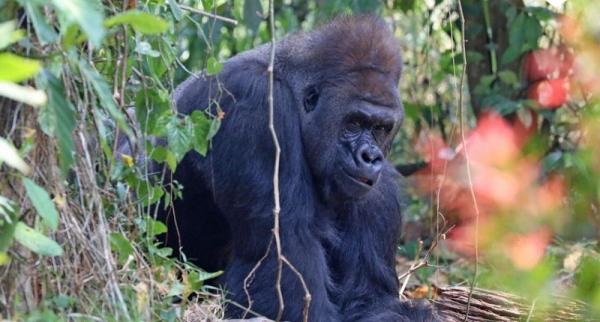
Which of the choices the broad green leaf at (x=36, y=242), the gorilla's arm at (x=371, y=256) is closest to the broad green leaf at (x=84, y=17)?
the broad green leaf at (x=36, y=242)

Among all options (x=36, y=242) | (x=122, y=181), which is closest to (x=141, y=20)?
(x=36, y=242)

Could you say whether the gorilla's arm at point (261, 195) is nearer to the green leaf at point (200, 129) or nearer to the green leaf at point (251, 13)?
the green leaf at point (200, 129)

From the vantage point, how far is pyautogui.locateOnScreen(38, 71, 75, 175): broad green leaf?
2.99 meters

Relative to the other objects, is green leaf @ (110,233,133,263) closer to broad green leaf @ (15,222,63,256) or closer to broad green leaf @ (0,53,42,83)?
broad green leaf @ (15,222,63,256)

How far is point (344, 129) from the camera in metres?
4.89

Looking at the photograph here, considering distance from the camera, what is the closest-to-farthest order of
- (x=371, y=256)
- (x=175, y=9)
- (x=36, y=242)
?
(x=36, y=242) → (x=175, y=9) → (x=371, y=256)

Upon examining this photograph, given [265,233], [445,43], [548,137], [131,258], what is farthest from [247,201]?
[445,43]

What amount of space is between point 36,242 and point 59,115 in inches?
14.3

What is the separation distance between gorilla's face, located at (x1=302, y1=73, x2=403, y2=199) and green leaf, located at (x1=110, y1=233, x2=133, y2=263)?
1.49 meters

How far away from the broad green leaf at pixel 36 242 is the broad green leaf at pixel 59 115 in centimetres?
22

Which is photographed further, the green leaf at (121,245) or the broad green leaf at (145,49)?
the broad green leaf at (145,49)

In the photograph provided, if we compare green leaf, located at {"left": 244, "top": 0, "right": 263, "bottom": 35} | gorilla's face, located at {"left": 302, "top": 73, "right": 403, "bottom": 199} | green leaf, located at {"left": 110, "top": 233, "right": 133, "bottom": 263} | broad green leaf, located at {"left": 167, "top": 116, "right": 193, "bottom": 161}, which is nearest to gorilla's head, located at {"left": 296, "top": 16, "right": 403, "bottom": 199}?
gorilla's face, located at {"left": 302, "top": 73, "right": 403, "bottom": 199}

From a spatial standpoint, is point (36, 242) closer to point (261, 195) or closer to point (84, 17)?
point (84, 17)

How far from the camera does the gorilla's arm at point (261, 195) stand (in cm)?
462
